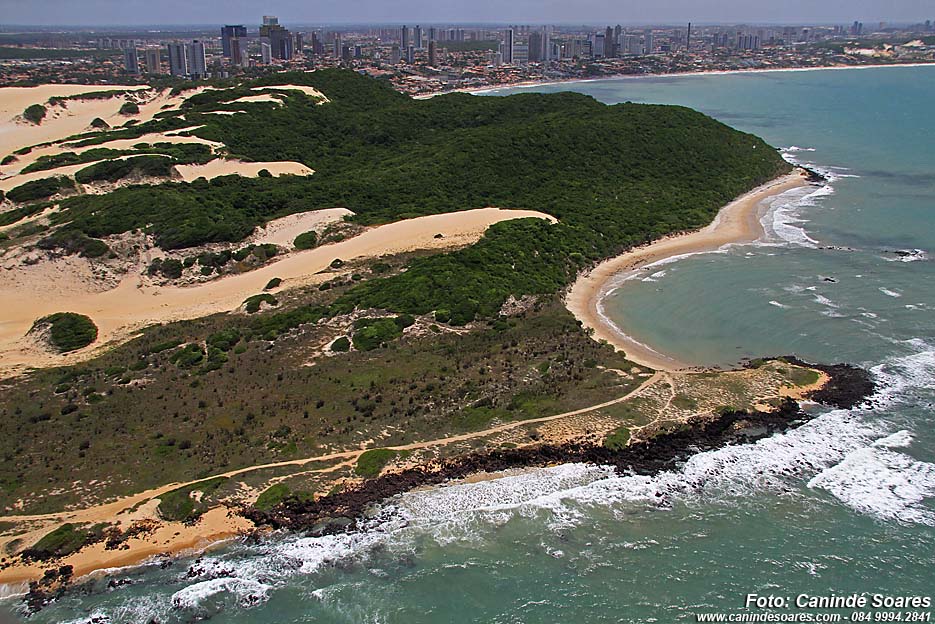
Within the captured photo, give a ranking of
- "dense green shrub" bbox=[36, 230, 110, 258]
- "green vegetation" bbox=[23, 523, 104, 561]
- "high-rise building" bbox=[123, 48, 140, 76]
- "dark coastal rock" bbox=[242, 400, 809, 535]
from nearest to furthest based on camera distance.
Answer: "green vegetation" bbox=[23, 523, 104, 561] < "dark coastal rock" bbox=[242, 400, 809, 535] < "dense green shrub" bbox=[36, 230, 110, 258] < "high-rise building" bbox=[123, 48, 140, 76]

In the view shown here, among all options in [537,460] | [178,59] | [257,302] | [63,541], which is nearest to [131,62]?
[178,59]

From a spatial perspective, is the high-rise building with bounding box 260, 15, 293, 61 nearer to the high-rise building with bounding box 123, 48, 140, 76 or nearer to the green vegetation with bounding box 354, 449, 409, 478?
the high-rise building with bounding box 123, 48, 140, 76

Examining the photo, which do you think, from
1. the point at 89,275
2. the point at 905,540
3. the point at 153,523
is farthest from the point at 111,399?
Result: the point at 905,540

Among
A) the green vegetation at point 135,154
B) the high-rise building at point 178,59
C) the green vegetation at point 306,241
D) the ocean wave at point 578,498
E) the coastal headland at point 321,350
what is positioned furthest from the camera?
the high-rise building at point 178,59

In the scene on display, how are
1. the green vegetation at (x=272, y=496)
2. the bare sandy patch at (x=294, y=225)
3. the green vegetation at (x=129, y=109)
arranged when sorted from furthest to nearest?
the green vegetation at (x=129, y=109) < the bare sandy patch at (x=294, y=225) < the green vegetation at (x=272, y=496)

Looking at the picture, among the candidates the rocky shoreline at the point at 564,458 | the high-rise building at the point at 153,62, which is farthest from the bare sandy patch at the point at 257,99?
the high-rise building at the point at 153,62

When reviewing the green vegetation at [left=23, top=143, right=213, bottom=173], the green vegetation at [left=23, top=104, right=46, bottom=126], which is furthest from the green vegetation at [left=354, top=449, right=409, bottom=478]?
the green vegetation at [left=23, top=104, right=46, bottom=126]

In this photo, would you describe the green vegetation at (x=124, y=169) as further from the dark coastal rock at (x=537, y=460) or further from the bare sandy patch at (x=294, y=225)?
the dark coastal rock at (x=537, y=460)

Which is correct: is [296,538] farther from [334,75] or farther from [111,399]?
[334,75]

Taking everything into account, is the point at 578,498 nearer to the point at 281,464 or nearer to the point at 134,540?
the point at 281,464
